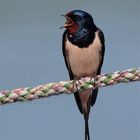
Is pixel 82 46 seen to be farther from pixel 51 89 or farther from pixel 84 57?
pixel 51 89

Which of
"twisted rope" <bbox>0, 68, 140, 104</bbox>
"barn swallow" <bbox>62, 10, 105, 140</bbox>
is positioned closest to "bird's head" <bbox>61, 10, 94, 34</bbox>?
"barn swallow" <bbox>62, 10, 105, 140</bbox>

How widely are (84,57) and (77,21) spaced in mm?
115

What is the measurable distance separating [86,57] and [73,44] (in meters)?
0.06

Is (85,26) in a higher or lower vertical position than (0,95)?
higher

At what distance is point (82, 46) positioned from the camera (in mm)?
1533

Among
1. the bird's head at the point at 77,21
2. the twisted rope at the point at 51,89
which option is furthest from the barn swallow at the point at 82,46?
the twisted rope at the point at 51,89

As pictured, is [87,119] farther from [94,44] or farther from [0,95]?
[0,95]

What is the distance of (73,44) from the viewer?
1540mm

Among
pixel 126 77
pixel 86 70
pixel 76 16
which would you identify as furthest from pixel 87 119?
pixel 126 77

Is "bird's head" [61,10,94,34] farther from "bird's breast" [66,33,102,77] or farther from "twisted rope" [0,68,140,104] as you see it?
"twisted rope" [0,68,140,104]

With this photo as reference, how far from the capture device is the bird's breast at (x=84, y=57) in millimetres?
1549

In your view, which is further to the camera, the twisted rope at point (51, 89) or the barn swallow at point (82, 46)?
the barn swallow at point (82, 46)

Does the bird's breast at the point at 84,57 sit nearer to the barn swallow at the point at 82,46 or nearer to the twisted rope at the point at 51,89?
the barn swallow at the point at 82,46

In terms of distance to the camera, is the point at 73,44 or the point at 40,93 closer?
the point at 40,93
